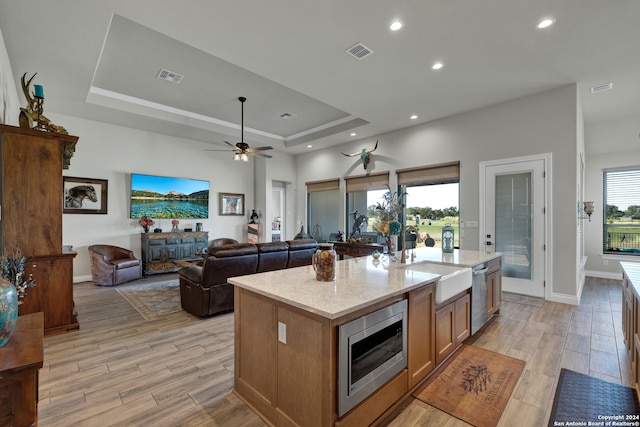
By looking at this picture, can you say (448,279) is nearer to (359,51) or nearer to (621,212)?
(359,51)

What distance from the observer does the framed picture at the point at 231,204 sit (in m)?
8.09

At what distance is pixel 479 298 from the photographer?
3205mm

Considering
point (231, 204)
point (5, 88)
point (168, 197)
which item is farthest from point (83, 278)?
point (5, 88)

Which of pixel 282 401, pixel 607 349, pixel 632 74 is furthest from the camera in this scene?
pixel 632 74

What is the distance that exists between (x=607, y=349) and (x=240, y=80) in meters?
5.84

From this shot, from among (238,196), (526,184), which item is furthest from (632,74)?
(238,196)

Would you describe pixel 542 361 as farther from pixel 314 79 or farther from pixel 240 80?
pixel 240 80

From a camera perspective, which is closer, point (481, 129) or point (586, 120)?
point (481, 129)

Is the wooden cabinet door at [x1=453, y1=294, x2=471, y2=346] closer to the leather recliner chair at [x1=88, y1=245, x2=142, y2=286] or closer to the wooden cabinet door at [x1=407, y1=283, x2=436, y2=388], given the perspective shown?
the wooden cabinet door at [x1=407, y1=283, x2=436, y2=388]

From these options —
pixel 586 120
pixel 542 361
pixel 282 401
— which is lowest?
pixel 542 361

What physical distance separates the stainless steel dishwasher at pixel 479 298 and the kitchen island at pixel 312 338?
772 mm

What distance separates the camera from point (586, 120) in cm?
580

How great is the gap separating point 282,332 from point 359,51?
3.30 metres

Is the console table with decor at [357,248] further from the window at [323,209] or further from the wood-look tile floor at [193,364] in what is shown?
the wood-look tile floor at [193,364]
